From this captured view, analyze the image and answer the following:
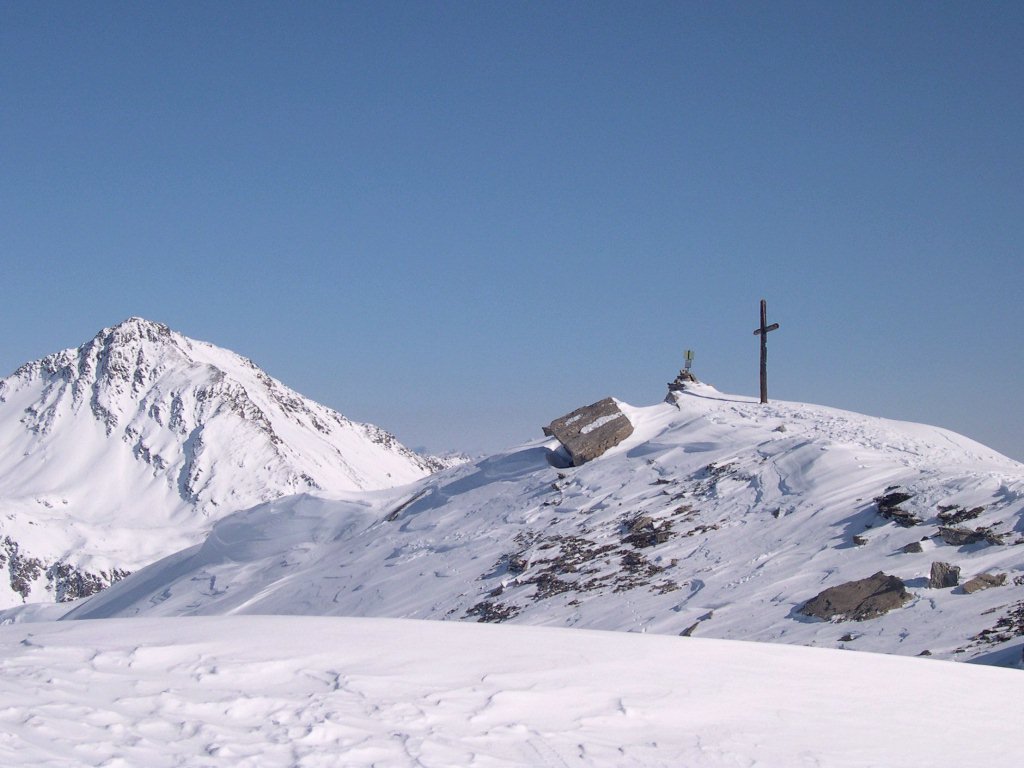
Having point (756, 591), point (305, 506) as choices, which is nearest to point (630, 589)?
point (756, 591)

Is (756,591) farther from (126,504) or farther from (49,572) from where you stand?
(126,504)

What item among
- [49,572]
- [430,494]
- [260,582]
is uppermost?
[430,494]

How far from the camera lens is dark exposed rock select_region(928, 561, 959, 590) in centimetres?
1293

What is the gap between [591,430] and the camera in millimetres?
25422

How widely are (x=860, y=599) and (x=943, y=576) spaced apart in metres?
1.15

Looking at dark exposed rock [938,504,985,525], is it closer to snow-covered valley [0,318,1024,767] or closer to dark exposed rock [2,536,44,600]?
snow-covered valley [0,318,1024,767]

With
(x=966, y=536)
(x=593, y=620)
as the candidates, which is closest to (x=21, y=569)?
(x=593, y=620)

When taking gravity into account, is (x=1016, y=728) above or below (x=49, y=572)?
above

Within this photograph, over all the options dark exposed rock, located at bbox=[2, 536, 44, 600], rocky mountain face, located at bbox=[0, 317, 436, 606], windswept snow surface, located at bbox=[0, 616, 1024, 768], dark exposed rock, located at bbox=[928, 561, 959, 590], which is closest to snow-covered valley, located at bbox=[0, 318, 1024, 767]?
→ windswept snow surface, located at bbox=[0, 616, 1024, 768]

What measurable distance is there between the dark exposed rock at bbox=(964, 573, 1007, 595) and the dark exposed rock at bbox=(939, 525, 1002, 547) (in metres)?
1.20

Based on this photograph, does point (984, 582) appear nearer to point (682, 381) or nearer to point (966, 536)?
point (966, 536)

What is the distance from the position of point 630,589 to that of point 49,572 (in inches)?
5265

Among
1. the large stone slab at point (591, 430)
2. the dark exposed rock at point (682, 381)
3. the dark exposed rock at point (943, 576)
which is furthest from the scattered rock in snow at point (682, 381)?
the dark exposed rock at point (943, 576)

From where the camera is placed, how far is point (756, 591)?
14.6 metres
